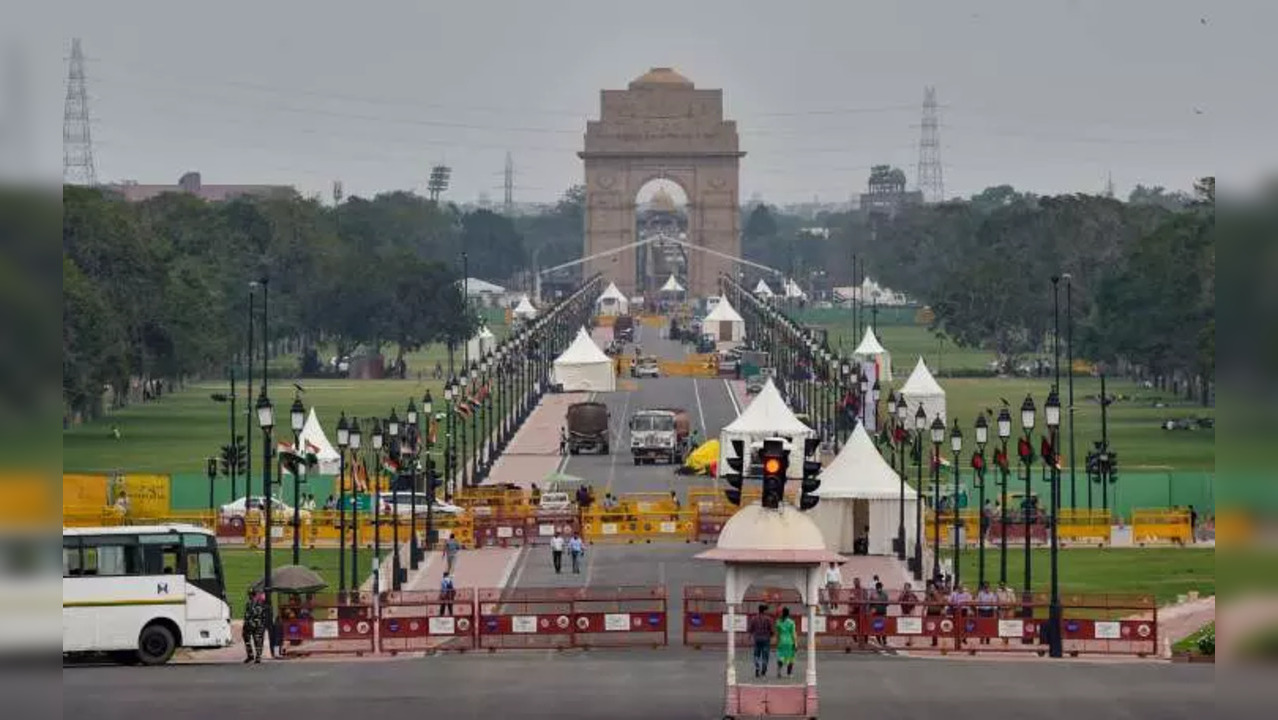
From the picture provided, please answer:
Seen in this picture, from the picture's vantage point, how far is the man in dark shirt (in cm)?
4119

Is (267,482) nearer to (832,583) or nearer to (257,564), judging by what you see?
(832,583)

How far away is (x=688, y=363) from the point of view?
168375 mm

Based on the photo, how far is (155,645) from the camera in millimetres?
46219

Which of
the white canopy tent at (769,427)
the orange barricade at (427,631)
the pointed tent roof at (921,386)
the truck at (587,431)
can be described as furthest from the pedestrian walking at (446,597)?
the pointed tent roof at (921,386)

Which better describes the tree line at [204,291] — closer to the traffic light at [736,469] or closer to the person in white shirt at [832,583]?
the person in white shirt at [832,583]

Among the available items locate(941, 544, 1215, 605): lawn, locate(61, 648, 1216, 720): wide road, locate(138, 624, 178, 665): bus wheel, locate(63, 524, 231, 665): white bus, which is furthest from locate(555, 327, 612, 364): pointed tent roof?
locate(138, 624, 178, 665): bus wheel

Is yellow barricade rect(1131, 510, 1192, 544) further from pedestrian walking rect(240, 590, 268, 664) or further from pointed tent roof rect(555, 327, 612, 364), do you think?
pointed tent roof rect(555, 327, 612, 364)

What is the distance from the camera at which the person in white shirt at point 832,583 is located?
50981 mm

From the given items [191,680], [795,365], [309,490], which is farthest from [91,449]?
[191,680]

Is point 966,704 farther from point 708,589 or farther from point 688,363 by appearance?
point 688,363

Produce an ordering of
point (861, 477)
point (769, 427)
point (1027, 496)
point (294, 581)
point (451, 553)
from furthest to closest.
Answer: point (769, 427) < point (861, 477) < point (451, 553) < point (1027, 496) < point (294, 581)

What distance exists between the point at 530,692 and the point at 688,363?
127767 millimetres

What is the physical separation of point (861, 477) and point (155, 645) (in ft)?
83.6

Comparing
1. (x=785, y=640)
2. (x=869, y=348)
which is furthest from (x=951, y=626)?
(x=869, y=348)
